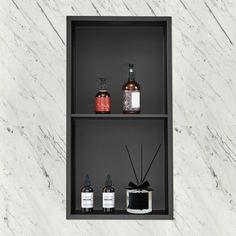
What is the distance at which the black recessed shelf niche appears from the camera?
89.3 inches

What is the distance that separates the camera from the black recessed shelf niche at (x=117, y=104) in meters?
2.27

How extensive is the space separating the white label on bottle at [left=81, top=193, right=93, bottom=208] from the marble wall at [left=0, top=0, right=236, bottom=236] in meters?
0.09

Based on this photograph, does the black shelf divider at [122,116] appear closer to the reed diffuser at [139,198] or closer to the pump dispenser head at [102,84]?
the pump dispenser head at [102,84]

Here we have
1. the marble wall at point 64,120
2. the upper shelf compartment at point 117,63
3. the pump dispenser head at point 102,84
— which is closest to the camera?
the marble wall at point 64,120

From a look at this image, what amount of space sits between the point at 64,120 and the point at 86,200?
1.24ft

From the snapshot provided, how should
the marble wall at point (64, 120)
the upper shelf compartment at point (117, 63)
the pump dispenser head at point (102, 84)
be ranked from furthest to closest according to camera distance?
the upper shelf compartment at point (117, 63) → the pump dispenser head at point (102, 84) → the marble wall at point (64, 120)

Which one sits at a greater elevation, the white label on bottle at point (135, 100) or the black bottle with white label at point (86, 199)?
the white label on bottle at point (135, 100)

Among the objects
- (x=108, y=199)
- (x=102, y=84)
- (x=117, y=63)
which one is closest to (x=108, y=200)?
(x=108, y=199)

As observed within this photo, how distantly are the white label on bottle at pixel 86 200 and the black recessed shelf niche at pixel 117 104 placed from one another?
94mm

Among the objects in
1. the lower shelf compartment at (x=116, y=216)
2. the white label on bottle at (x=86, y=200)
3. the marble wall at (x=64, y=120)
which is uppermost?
the marble wall at (x=64, y=120)

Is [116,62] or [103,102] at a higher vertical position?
[116,62]

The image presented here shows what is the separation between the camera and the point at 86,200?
2121 millimetres

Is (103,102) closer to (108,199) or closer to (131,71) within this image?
(131,71)

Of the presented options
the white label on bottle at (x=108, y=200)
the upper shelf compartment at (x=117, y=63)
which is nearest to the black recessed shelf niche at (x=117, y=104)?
the upper shelf compartment at (x=117, y=63)
